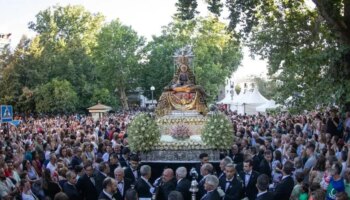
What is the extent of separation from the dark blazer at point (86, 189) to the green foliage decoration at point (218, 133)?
283 inches

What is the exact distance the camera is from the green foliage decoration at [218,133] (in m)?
16.3

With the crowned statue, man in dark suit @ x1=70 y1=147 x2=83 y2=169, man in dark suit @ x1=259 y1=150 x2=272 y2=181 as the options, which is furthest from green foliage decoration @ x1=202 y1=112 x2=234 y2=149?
the crowned statue

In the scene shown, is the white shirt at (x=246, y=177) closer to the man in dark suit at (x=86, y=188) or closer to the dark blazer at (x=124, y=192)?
the dark blazer at (x=124, y=192)

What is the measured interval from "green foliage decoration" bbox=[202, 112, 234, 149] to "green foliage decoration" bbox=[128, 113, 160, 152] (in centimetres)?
188

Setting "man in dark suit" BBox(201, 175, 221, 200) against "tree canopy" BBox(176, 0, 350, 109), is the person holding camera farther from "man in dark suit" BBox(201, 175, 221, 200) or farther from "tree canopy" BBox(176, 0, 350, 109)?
"tree canopy" BBox(176, 0, 350, 109)

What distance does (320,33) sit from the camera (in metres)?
19.6

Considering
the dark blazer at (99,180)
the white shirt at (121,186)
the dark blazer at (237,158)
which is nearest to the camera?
the white shirt at (121,186)

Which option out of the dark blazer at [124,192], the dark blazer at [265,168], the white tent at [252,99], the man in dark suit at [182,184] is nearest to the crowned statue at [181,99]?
the white tent at [252,99]

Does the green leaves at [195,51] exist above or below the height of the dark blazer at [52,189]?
above

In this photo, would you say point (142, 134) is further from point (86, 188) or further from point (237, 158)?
point (86, 188)

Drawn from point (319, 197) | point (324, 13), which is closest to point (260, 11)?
point (324, 13)

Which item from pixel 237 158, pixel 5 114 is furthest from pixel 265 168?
pixel 5 114

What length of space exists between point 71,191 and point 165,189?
181cm

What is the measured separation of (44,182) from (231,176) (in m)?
3.70
